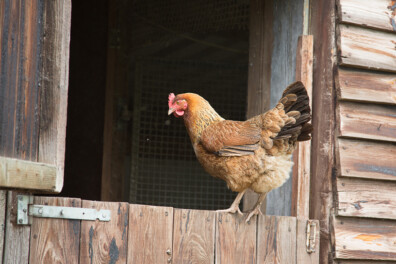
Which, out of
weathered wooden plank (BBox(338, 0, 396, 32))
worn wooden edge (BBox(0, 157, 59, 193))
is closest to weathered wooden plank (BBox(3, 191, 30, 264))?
worn wooden edge (BBox(0, 157, 59, 193))

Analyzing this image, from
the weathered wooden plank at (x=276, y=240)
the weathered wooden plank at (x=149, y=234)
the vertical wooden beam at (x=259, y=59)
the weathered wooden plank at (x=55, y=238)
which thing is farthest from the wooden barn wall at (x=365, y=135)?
the weathered wooden plank at (x=55, y=238)

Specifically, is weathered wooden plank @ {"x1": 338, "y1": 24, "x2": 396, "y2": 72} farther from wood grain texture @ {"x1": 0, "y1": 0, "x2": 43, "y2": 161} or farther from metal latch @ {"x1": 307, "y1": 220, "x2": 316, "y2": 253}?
wood grain texture @ {"x1": 0, "y1": 0, "x2": 43, "y2": 161}

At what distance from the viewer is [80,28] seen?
5.09 metres

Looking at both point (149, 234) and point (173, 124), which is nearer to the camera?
point (149, 234)

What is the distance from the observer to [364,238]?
3357mm

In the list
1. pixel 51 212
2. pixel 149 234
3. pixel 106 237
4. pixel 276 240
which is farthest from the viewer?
pixel 276 240

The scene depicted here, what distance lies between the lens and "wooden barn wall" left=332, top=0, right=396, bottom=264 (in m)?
3.32

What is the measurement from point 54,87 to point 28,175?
0.40 meters

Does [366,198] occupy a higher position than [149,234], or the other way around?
[366,198]

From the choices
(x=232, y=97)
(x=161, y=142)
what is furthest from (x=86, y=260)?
(x=232, y=97)

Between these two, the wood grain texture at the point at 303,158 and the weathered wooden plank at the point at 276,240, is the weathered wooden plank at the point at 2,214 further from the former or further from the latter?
the wood grain texture at the point at 303,158

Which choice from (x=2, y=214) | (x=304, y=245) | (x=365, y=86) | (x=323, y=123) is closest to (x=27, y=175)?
(x=2, y=214)

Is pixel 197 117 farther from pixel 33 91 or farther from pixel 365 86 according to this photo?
pixel 33 91

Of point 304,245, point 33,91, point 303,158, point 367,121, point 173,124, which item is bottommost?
point 304,245
